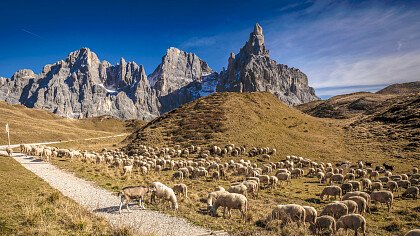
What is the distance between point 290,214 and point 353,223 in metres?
3.17

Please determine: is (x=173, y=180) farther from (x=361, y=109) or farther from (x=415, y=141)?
(x=361, y=109)

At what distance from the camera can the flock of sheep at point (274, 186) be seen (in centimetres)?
1598

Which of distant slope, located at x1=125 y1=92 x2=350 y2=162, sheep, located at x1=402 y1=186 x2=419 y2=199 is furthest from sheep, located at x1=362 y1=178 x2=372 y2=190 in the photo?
distant slope, located at x1=125 y1=92 x2=350 y2=162

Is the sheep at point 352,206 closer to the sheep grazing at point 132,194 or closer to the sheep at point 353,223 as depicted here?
the sheep at point 353,223

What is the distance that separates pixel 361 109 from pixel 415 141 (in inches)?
4054

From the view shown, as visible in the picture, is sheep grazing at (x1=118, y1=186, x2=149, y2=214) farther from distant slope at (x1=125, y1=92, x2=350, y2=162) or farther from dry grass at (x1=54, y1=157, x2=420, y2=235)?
distant slope at (x1=125, y1=92, x2=350, y2=162)

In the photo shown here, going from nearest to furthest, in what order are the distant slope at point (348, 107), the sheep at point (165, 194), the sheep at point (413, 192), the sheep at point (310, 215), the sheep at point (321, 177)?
the sheep at point (310, 215) < the sheep at point (165, 194) < the sheep at point (413, 192) < the sheep at point (321, 177) < the distant slope at point (348, 107)

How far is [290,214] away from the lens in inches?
629

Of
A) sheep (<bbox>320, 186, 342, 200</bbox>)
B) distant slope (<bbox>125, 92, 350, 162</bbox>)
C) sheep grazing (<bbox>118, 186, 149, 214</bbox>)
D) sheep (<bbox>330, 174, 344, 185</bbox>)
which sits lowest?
sheep (<bbox>330, 174, 344, 185</bbox>)

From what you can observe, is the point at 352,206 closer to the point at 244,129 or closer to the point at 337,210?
the point at 337,210

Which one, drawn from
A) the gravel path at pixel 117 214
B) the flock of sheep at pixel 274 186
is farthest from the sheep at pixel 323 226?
the gravel path at pixel 117 214

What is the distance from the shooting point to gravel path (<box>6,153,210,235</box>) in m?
14.5

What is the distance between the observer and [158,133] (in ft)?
239

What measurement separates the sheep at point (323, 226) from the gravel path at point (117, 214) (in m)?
5.79
